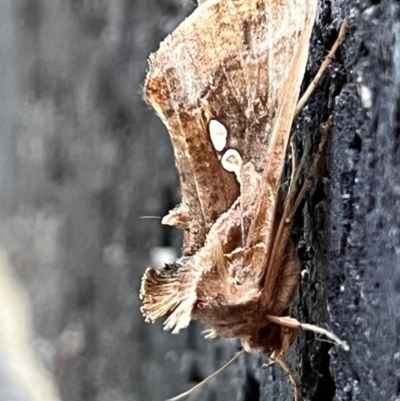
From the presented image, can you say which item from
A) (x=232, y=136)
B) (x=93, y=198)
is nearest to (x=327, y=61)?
(x=232, y=136)

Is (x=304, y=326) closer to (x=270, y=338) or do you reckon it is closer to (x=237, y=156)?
(x=270, y=338)

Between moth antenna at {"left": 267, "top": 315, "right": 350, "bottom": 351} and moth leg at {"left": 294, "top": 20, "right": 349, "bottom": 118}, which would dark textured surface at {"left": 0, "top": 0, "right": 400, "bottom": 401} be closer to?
moth antenna at {"left": 267, "top": 315, "right": 350, "bottom": 351}

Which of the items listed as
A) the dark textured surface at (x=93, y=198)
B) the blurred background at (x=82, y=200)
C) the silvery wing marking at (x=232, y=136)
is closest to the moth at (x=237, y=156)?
the silvery wing marking at (x=232, y=136)

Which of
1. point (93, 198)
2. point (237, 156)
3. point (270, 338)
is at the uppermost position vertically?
point (93, 198)

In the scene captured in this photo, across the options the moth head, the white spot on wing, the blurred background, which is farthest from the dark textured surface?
the white spot on wing

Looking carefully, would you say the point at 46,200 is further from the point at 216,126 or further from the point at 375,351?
Answer: the point at 375,351

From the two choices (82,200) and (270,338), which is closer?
(270,338)

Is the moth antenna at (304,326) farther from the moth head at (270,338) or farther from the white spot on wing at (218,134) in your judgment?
the white spot on wing at (218,134)

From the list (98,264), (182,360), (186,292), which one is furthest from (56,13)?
(186,292)
